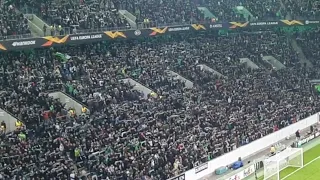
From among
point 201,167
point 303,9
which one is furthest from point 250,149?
point 303,9

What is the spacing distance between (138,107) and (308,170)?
10.0m

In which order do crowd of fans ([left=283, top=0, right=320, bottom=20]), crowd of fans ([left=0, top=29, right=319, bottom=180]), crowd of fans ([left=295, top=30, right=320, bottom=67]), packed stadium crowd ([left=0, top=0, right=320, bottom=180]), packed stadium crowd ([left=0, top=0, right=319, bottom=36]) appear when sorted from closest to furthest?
crowd of fans ([left=0, top=29, right=319, bottom=180])
packed stadium crowd ([left=0, top=0, right=320, bottom=180])
packed stadium crowd ([left=0, top=0, right=319, bottom=36])
crowd of fans ([left=295, top=30, right=320, bottom=67])
crowd of fans ([left=283, top=0, right=320, bottom=20])

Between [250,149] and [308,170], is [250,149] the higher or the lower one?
the higher one

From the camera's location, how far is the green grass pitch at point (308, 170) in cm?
3106

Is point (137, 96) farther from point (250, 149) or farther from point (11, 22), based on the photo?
point (11, 22)

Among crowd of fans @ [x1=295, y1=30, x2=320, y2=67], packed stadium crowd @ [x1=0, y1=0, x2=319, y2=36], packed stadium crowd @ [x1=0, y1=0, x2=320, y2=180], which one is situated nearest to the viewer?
packed stadium crowd @ [x1=0, y1=0, x2=320, y2=180]

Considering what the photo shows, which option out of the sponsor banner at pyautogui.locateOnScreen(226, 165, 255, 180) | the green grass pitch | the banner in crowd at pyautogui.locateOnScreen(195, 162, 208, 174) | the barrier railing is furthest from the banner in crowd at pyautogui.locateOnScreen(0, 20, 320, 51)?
the green grass pitch

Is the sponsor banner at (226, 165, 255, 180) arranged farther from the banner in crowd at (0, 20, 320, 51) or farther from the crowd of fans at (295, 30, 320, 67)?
the crowd of fans at (295, 30, 320, 67)

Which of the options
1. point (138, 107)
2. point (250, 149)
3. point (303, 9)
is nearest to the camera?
point (138, 107)

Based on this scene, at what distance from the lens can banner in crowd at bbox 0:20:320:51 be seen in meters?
31.9

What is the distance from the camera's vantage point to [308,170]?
32406 mm

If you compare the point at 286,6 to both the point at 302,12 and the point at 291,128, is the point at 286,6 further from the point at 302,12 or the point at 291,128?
the point at 291,128

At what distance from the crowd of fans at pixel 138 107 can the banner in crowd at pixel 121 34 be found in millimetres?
924

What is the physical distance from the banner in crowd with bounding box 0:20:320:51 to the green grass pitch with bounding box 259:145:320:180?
1318cm
